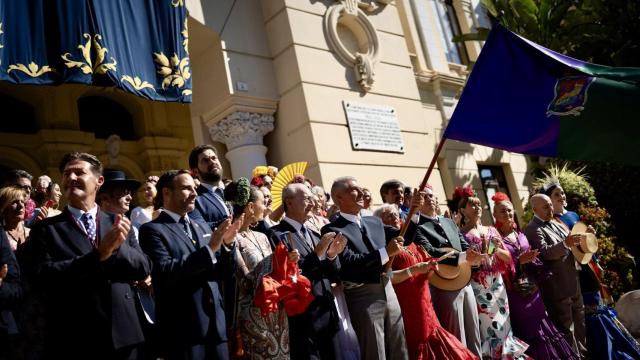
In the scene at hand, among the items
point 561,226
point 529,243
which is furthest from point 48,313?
point 561,226

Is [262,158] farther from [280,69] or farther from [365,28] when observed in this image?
[365,28]

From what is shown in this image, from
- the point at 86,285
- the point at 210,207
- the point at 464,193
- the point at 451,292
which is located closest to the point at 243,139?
the point at 464,193

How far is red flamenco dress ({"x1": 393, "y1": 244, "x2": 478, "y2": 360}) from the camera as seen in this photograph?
4.62m

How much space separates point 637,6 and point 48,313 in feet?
44.2

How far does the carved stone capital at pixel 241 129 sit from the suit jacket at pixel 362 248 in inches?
131

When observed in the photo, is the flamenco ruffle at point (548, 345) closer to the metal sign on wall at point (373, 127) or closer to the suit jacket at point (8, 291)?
the metal sign on wall at point (373, 127)

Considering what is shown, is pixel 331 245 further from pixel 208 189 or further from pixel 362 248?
pixel 208 189

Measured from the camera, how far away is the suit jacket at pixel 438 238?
200 inches

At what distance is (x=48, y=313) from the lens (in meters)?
3.06

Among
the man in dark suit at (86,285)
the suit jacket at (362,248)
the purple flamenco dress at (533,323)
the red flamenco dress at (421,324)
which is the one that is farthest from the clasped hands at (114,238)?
the purple flamenco dress at (533,323)

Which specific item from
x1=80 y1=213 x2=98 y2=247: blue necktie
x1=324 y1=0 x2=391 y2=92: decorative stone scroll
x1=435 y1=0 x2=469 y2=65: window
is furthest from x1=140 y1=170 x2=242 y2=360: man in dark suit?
x1=435 y1=0 x2=469 y2=65: window

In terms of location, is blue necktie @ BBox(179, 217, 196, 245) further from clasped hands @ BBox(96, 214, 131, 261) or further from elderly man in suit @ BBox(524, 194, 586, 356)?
elderly man in suit @ BBox(524, 194, 586, 356)

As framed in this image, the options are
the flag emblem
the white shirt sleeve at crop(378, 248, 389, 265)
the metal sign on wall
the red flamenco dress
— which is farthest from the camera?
the metal sign on wall

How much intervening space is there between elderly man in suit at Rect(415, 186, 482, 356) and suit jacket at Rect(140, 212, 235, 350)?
2271 millimetres
